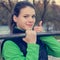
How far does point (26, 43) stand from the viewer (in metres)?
2.29

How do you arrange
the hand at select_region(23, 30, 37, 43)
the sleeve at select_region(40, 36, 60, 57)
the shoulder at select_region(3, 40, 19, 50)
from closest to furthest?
the hand at select_region(23, 30, 37, 43), the shoulder at select_region(3, 40, 19, 50), the sleeve at select_region(40, 36, 60, 57)

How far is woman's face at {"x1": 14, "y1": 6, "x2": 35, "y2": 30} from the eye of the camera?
2.30 metres

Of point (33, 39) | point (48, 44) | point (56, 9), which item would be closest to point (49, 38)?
point (48, 44)

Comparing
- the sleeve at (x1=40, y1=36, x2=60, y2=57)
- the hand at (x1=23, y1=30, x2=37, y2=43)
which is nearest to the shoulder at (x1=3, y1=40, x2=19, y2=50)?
the hand at (x1=23, y1=30, x2=37, y2=43)

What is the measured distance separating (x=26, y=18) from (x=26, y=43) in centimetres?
23

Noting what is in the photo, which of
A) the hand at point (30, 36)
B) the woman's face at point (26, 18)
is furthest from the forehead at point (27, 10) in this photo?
the hand at point (30, 36)

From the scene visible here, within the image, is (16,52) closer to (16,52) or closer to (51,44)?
(16,52)

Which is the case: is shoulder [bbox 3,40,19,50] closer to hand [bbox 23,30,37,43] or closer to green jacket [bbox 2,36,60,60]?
green jacket [bbox 2,36,60,60]

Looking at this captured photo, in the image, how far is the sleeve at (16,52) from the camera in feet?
7.18

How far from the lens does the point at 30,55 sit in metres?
2.18

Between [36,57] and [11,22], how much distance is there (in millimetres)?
507

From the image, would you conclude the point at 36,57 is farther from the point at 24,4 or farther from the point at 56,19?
the point at 56,19

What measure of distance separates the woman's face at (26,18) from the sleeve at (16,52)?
0.19m

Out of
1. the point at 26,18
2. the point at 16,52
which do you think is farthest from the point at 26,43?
the point at 26,18
